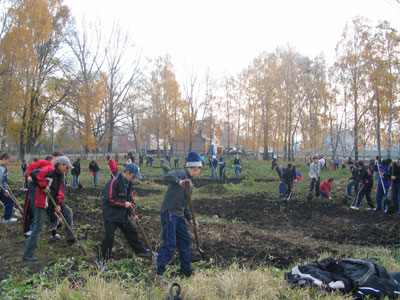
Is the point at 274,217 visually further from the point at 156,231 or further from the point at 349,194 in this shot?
the point at 349,194

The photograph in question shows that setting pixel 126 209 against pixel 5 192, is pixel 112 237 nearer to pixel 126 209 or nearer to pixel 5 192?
pixel 126 209

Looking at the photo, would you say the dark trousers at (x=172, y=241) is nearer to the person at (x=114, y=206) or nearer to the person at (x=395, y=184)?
the person at (x=114, y=206)

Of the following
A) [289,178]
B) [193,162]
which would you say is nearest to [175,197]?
[193,162]

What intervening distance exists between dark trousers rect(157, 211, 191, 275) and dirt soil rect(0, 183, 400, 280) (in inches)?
32.4

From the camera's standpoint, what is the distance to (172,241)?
4.47m

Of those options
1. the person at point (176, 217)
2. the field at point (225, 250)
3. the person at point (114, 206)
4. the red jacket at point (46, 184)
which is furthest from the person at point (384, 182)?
the red jacket at point (46, 184)

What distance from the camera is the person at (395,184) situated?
414 inches

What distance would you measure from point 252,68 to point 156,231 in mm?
38109

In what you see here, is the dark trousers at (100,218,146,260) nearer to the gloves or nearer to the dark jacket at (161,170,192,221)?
the dark jacket at (161,170,192,221)

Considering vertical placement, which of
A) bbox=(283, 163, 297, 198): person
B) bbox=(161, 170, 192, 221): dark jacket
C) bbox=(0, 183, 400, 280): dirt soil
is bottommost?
bbox=(0, 183, 400, 280): dirt soil

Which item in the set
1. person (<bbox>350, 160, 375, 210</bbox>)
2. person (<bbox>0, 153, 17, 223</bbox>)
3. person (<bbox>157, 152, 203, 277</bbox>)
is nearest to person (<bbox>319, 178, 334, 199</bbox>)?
person (<bbox>350, 160, 375, 210</bbox>)

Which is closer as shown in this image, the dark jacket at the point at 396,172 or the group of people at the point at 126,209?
the group of people at the point at 126,209

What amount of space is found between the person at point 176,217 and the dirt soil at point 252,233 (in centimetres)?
89

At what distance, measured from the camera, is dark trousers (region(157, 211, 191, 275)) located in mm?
4410
